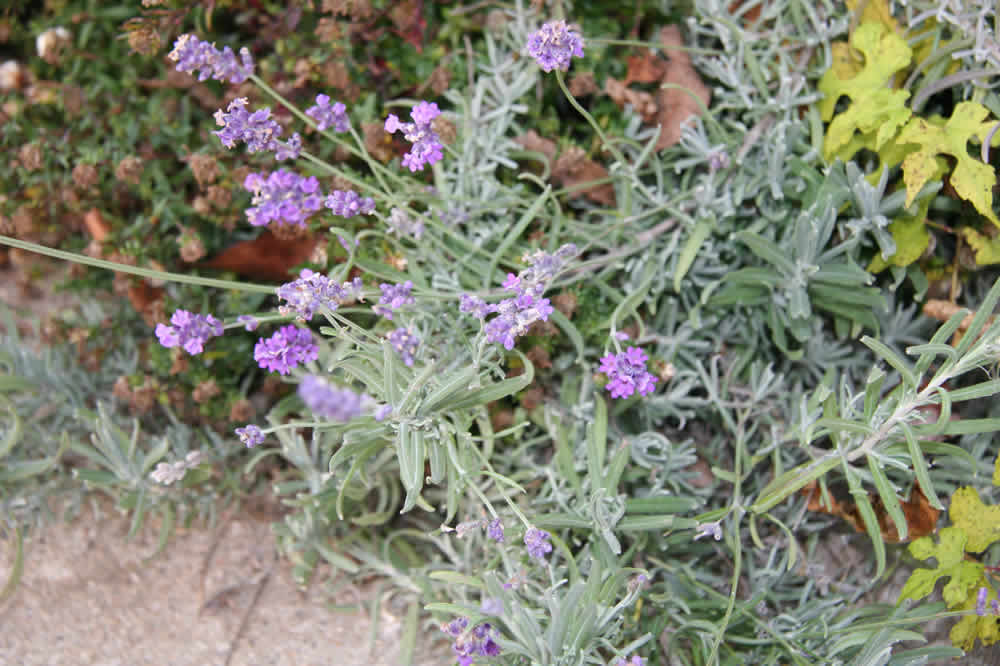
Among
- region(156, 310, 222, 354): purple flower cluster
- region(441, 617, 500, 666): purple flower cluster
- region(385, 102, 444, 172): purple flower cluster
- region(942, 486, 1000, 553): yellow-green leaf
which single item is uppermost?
region(385, 102, 444, 172): purple flower cluster

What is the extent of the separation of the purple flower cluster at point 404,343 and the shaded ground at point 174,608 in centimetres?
62

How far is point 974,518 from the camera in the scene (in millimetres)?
1667

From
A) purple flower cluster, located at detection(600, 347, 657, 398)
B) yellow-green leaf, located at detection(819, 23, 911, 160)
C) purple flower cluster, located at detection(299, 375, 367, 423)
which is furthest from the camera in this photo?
yellow-green leaf, located at detection(819, 23, 911, 160)

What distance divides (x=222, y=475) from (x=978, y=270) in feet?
6.16

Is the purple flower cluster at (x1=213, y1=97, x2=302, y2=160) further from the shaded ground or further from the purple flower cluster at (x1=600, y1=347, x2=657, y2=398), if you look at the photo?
the shaded ground

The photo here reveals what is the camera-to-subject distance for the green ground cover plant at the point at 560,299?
63.5 inches

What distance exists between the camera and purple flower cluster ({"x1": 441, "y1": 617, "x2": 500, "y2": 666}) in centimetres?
142

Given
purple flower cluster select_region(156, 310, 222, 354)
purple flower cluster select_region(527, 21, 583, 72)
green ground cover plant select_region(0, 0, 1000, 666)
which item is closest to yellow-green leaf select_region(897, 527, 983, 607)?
green ground cover plant select_region(0, 0, 1000, 666)

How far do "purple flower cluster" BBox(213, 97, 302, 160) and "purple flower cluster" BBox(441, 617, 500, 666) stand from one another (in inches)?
36.0

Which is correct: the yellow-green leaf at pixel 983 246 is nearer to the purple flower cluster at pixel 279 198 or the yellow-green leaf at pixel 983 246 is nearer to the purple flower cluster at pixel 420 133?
the purple flower cluster at pixel 420 133

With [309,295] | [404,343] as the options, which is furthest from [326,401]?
[404,343]

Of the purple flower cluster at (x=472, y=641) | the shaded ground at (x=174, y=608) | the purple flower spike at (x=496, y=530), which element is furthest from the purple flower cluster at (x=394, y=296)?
the shaded ground at (x=174, y=608)

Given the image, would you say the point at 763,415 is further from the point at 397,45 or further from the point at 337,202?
the point at 397,45

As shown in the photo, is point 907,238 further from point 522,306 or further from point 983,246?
point 522,306
